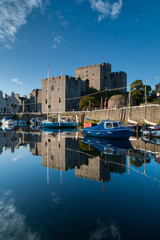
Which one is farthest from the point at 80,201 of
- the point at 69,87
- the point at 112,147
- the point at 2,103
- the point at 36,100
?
the point at 2,103

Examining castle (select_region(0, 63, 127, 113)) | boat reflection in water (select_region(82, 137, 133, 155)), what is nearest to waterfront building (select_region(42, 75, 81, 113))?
castle (select_region(0, 63, 127, 113))

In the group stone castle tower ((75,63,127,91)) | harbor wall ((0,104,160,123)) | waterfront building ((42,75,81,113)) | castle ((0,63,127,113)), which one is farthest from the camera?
stone castle tower ((75,63,127,91))

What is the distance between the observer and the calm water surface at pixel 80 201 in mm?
3018

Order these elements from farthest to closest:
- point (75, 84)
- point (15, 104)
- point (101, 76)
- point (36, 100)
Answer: point (15, 104) → point (36, 100) → point (101, 76) → point (75, 84)

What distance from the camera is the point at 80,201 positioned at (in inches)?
163

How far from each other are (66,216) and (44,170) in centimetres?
359

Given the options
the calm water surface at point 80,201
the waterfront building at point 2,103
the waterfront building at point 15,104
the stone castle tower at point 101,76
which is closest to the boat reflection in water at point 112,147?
the calm water surface at point 80,201

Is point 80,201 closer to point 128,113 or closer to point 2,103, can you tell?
point 128,113

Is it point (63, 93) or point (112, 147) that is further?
point (63, 93)

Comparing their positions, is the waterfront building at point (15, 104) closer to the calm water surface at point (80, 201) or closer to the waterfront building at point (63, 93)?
the waterfront building at point (63, 93)

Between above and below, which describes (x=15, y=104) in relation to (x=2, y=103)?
below

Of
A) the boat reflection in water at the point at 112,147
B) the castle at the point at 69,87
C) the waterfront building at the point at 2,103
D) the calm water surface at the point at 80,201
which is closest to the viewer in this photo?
the calm water surface at the point at 80,201

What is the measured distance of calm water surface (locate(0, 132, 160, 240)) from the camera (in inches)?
119

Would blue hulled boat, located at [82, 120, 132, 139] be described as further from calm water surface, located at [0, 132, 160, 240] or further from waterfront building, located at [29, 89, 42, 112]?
waterfront building, located at [29, 89, 42, 112]
